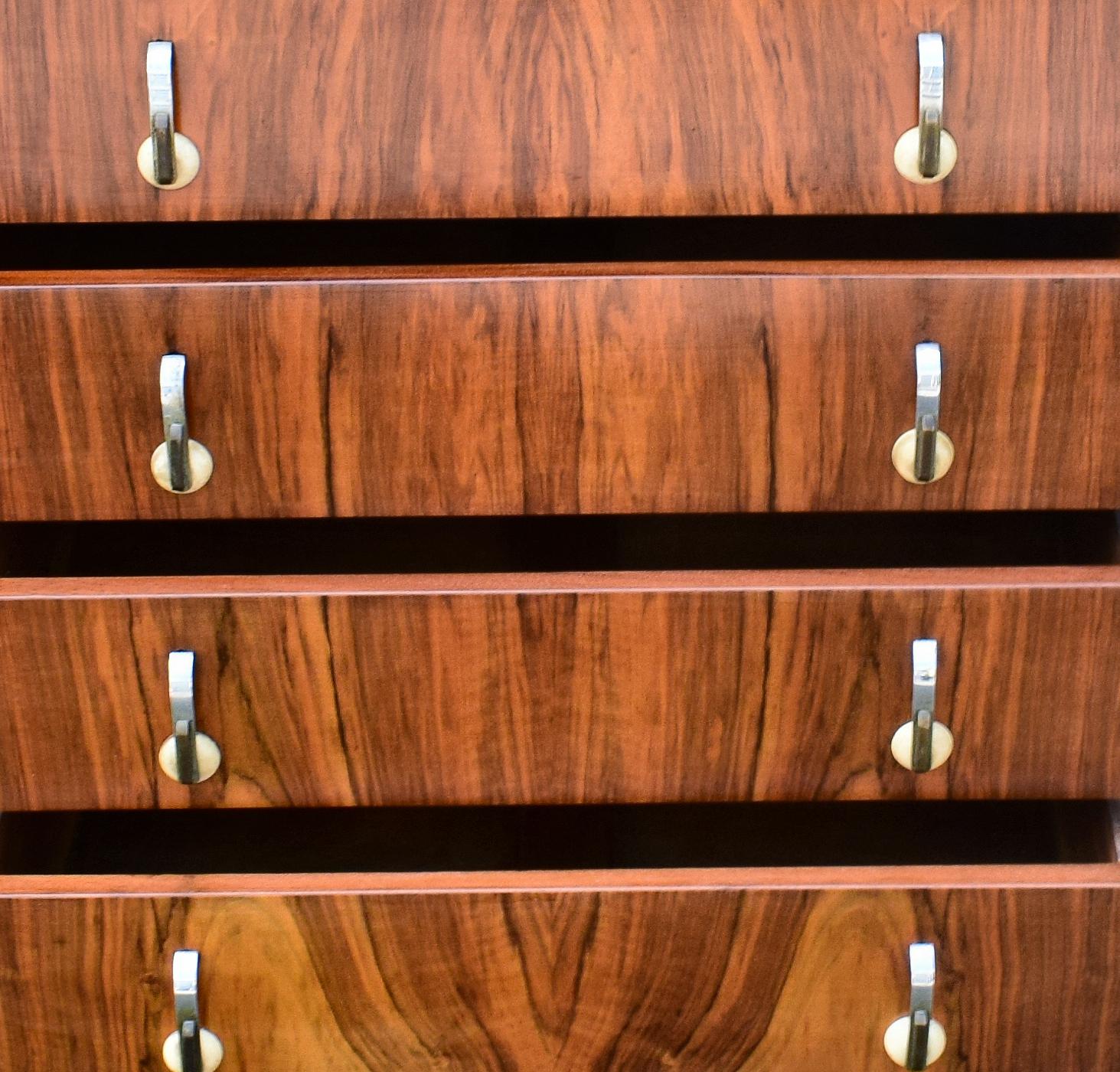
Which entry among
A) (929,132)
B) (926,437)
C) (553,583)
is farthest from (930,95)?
(553,583)

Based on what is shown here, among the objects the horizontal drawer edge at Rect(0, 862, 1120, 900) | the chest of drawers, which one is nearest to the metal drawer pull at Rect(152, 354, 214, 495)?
the chest of drawers

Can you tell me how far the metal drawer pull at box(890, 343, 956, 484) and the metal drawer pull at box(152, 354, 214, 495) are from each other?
0.28m

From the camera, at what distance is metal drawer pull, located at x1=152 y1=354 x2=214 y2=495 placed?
0.51 metres

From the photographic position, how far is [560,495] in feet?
1.75

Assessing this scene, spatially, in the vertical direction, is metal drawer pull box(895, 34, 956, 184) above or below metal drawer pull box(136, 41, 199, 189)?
below

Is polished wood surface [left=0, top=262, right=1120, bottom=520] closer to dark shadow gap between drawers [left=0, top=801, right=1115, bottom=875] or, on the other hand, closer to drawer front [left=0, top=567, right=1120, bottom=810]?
drawer front [left=0, top=567, right=1120, bottom=810]

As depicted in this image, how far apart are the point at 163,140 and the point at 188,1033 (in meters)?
0.35

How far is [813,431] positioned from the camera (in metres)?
0.52

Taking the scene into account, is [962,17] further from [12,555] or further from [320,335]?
[12,555]

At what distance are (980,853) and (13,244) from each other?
0.57 meters

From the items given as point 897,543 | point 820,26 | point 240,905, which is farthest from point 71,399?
point 897,543

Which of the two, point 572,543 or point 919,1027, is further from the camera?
point 572,543

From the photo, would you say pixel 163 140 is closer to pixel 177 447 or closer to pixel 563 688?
pixel 177 447

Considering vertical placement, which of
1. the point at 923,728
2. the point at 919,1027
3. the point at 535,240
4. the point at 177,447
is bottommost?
the point at 919,1027
